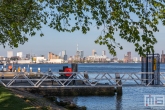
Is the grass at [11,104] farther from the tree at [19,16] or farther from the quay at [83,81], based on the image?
the quay at [83,81]

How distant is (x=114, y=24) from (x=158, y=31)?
109cm

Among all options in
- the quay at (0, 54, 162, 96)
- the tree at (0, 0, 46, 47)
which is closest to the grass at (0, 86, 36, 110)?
the tree at (0, 0, 46, 47)

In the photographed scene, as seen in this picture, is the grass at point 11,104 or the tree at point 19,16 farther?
the grass at point 11,104

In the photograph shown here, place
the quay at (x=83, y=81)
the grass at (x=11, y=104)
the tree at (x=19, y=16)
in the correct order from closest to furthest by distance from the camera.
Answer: the tree at (x=19, y=16)
the grass at (x=11, y=104)
the quay at (x=83, y=81)

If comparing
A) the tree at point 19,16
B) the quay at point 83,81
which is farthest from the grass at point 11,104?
the quay at point 83,81

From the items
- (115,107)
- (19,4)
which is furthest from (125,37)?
(115,107)

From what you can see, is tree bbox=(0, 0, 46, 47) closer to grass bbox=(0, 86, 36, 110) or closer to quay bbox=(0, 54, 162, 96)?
grass bbox=(0, 86, 36, 110)

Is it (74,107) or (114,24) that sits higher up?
(114,24)

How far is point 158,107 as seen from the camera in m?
23.7

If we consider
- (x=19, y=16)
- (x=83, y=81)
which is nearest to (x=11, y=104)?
(x=19, y=16)

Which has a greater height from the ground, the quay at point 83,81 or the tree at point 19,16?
the tree at point 19,16

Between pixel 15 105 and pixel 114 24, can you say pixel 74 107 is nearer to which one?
pixel 15 105

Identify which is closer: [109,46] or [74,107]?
[109,46]

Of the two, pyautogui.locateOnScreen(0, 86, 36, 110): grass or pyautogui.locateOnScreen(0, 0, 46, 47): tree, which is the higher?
pyautogui.locateOnScreen(0, 0, 46, 47): tree
